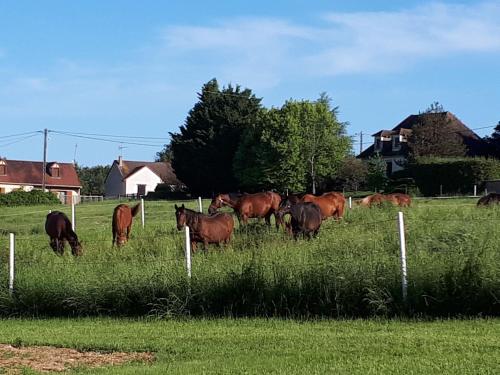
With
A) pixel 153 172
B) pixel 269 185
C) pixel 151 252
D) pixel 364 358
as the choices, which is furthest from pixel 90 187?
pixel 364 358

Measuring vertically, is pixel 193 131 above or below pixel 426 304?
above

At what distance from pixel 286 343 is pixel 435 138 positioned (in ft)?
191

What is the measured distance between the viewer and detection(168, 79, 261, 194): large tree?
74.2 meters

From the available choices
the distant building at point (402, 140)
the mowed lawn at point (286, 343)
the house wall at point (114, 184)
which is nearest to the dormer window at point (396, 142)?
the distant building at point (402, 140)

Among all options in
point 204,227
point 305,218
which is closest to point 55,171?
point 305,218

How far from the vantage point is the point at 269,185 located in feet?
230

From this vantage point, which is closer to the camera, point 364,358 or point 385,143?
point 364,358

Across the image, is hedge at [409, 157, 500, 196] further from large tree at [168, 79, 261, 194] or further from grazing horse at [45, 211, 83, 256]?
grazing horse at [45, 211, 83, 256]

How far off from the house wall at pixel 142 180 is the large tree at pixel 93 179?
16.0 metres

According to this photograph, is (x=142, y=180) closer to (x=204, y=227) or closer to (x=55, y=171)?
(x=55, y=171)

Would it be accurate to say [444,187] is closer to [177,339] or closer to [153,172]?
[177,339]

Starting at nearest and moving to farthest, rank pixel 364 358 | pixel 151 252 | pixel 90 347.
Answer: pixel 364 358
pixel 90 347
pixel 151 252

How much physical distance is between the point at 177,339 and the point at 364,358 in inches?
121

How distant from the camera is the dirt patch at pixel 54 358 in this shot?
911cm
